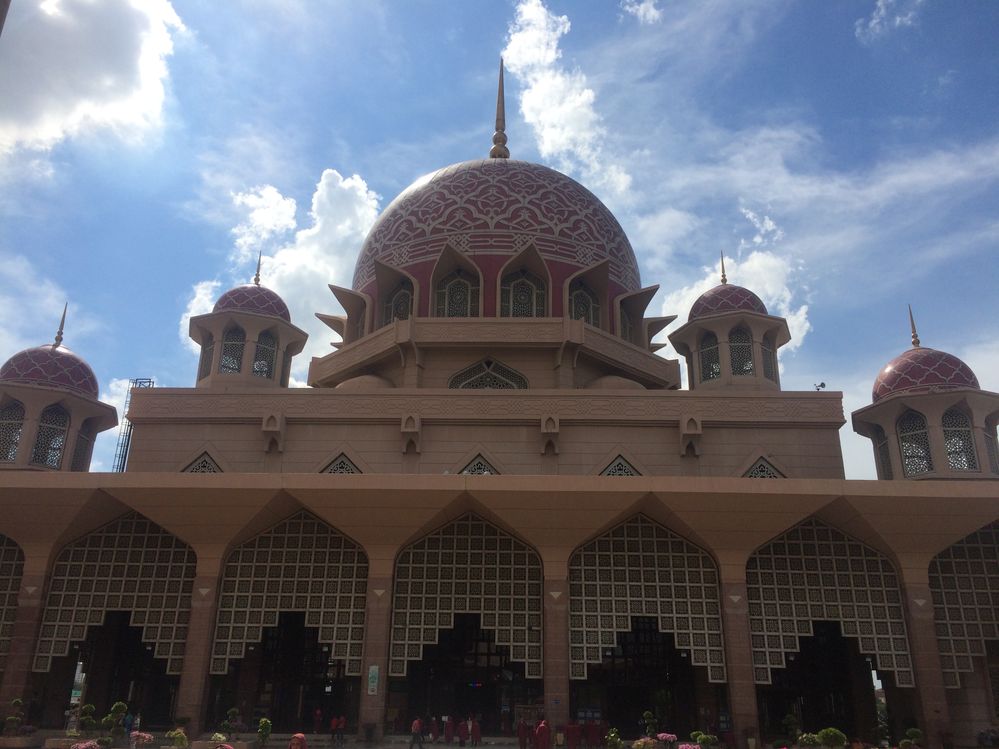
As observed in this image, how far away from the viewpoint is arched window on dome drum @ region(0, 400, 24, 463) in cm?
2023

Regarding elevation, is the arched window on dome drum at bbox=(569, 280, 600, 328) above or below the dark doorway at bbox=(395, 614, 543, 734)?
above

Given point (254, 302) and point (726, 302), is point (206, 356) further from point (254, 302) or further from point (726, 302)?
point (726, 302)

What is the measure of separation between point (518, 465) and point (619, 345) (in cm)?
525

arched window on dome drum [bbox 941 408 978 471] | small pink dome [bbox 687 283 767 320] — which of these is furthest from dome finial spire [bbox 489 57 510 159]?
arched window on dome drum [bbox 941 408 978 471]

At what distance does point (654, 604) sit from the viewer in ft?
54.0

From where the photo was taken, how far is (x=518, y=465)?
1923 centimetres

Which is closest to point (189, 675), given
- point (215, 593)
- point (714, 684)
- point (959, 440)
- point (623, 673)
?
point (215, 593)

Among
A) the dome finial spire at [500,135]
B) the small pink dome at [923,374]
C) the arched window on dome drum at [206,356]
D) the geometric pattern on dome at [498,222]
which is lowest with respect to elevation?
the small pink dome at [923,374]

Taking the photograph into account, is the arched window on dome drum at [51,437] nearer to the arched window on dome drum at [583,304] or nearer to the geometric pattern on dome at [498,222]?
the geometric pattern on dome at [498,222]

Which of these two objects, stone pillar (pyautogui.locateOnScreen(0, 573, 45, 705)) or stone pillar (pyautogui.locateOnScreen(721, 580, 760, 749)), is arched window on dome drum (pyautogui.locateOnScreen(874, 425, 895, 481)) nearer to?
stone pillar (pyautogui.locateOnScreen(721, 580, 760, 749))

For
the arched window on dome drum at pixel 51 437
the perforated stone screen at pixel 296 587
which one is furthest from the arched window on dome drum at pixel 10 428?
the perforated stone screen at pixel 296 587

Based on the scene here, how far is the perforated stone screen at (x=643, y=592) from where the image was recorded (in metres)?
16.1

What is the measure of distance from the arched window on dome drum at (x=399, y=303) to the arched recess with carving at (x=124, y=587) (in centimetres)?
911

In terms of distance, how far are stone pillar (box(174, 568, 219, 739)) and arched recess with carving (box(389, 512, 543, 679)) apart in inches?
141
